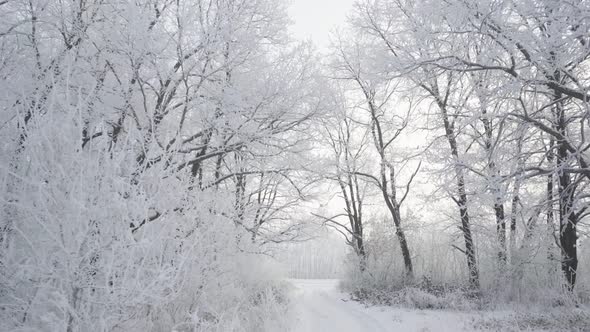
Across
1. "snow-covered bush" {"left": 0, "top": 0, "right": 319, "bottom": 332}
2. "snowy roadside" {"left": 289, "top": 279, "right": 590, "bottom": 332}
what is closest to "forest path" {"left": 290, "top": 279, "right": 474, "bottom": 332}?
"snowy roadside" {"left": 289, "top": 279, "right": 590, "bottom": 332}

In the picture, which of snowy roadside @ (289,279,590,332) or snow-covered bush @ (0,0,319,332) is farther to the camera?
snowy roadside @ (289,279,590,332)

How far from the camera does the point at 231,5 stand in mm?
7383

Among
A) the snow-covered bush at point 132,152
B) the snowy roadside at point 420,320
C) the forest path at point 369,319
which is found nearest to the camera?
the snow-covered bush at point 132,152

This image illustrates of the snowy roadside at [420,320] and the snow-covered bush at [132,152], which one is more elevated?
the snow-covered bush at [132,152]

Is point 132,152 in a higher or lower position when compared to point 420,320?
higher

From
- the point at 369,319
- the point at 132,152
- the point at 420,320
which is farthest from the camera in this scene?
the point at 369,319

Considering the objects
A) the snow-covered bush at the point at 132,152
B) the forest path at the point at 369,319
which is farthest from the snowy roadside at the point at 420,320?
the snow-covered bush at the point at 132,152

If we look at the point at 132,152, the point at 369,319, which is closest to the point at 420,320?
the point at 369,319

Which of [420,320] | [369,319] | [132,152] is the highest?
[132,152]

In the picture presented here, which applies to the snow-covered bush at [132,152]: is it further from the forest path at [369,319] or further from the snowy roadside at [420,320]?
the snowy roadside at [420,320]

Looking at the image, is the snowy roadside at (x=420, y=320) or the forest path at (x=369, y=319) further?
the forest path at (x=369, y=319)

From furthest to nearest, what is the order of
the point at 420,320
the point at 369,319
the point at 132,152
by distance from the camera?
1. the point at 369,319
2. the point at 420,320
3. the point at 132,152

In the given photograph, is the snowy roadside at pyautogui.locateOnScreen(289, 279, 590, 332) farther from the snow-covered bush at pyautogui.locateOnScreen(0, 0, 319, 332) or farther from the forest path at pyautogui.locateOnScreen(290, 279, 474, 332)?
the snow-covered bush at pyautogui.locateOnScreen(0, 0, 319, 332)

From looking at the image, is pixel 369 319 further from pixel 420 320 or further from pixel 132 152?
pixel 132 152
